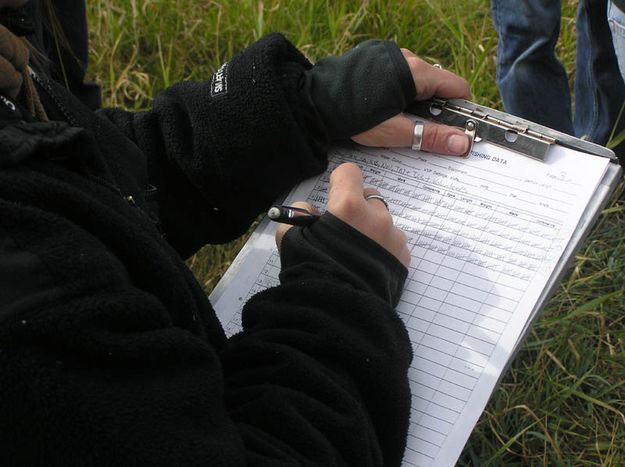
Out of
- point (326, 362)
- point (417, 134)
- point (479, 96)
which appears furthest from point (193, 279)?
point (479, 96)

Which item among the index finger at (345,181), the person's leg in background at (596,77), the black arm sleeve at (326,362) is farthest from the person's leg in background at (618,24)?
the black arm sleeve at (326,362)

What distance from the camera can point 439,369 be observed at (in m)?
1.00

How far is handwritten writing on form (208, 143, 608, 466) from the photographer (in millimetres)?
978

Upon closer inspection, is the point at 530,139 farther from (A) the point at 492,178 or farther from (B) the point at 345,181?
(B) the point at 345,181

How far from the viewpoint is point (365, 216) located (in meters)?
1.05

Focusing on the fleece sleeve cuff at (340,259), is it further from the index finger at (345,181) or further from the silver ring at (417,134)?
the silver ring at (417,134)

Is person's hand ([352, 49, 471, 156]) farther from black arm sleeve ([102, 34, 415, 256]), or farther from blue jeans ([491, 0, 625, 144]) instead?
blue jeans ([491, 0, 625, 144])

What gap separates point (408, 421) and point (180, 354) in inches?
11.5

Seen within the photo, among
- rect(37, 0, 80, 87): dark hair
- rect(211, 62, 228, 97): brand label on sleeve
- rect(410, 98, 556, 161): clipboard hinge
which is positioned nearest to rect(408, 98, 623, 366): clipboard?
rect(410, 98, 556, 161): clipboard hinge

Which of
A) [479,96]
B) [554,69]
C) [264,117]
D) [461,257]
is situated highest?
[264,117]

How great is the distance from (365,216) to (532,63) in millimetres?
976

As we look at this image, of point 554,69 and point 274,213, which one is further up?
point 274,213

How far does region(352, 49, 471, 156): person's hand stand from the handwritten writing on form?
0.06ft

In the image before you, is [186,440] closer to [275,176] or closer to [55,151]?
[55,151]
